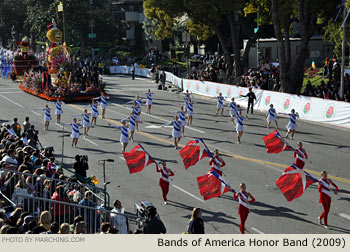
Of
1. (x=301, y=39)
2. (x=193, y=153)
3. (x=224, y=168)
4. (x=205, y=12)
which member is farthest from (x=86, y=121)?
(x=205, y=12)

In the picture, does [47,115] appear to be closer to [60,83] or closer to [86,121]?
[86,121]

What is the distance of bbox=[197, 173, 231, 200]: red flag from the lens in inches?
581

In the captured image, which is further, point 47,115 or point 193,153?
point 47,115

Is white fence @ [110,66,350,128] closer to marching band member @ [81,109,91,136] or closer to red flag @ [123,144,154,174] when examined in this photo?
marching band member @ [81,109,91,136]

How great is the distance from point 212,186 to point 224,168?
5.26 metres

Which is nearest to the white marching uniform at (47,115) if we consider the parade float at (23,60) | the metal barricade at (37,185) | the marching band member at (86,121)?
the marching band member at (86,121)

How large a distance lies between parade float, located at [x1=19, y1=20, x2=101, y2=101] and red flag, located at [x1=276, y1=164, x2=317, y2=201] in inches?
1050

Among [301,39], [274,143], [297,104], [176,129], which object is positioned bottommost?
[274,143]

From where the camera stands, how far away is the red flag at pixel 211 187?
14758 mm

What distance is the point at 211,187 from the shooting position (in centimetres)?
1488

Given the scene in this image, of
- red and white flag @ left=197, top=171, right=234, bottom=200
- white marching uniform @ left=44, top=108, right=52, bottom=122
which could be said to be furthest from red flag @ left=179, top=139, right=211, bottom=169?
white marching uniform @ left=44, top=108, right=52, bottom=122

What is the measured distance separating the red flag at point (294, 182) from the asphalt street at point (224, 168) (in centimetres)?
72

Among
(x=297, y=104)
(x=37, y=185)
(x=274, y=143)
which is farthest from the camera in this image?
(x=297, y=104)

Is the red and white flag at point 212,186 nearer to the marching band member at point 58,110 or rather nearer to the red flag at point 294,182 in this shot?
the red flag at point 294,182
